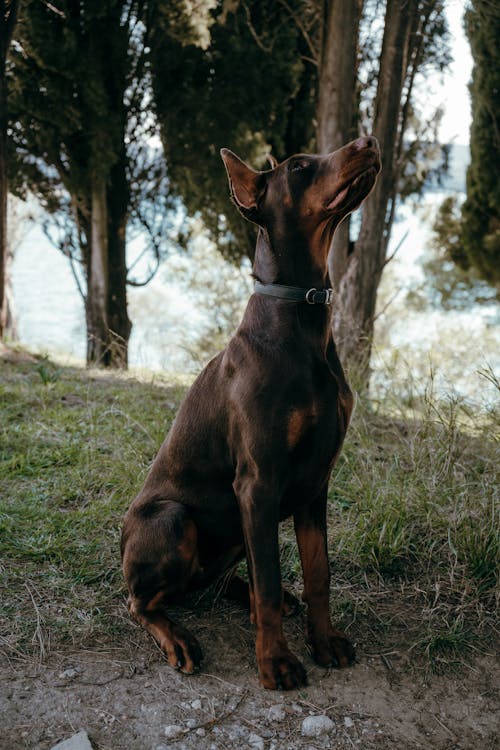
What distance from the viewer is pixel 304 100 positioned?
30.0ft

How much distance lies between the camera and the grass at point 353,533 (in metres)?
2.58

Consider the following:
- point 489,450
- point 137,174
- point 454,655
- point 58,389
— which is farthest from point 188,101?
point 454,655

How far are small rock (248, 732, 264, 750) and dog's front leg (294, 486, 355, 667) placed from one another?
44 centimetres

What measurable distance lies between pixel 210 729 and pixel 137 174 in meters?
8.26

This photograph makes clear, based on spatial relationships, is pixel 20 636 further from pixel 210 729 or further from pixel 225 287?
pixel 225 287

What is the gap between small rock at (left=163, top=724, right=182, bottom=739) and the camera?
199 cm

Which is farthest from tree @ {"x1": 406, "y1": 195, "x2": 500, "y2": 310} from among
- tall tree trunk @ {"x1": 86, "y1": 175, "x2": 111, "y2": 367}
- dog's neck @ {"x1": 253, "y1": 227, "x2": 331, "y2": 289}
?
dog's neck @ {"x1": 253, "y1": 227, "x2": 331, "y2": 289}

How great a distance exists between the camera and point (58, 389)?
5328 millimetres

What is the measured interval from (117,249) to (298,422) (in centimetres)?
739

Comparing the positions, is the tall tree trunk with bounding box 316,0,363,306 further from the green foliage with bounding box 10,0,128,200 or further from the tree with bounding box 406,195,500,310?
the tree with bounding box 406,195,500,310

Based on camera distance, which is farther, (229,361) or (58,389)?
(58,389)

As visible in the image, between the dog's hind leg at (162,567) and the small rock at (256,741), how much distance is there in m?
0.37

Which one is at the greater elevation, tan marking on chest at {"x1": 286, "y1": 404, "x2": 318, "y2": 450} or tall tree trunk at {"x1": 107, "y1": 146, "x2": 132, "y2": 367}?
tall tree trunk at {"x1": 107, "y1": 146, "x2": 132, "y2": 367}

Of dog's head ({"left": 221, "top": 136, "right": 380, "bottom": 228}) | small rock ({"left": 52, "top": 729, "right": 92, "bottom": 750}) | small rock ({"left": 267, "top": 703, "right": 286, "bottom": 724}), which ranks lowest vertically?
small rock ({"left": 267, "top": 703, "right": 286, "bottom": 724})
